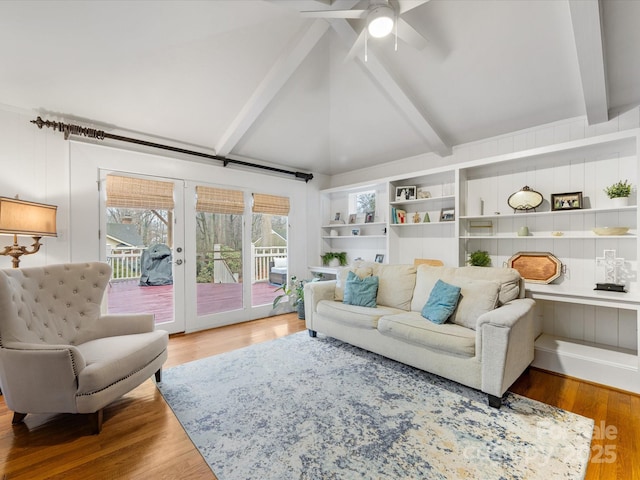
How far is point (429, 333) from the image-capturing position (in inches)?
94.6

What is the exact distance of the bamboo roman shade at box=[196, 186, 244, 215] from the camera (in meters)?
3.97

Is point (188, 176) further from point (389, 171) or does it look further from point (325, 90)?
point (389, 171)

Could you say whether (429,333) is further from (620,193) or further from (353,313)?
(620,193)

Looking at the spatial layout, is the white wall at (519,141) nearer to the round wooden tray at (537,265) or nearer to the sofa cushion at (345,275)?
the round wooden tray at (537,265)

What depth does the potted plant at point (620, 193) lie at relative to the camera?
258cm

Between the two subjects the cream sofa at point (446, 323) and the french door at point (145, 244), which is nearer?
the cream sofa at point (446, 323)

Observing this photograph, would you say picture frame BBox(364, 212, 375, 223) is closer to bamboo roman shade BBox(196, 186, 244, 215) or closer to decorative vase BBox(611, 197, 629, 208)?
bamboo roman shade BBox(196, 186, 244, 215)

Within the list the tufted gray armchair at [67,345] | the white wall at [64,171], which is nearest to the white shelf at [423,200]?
the white wall at [64,171]

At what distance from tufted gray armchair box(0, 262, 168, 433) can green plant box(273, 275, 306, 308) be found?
226cm

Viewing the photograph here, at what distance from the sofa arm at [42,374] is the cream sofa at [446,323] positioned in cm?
223

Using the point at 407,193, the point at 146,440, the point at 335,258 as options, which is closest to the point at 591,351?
the point at 407,193

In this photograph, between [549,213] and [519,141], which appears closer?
[549,213]

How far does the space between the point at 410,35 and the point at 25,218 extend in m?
3.32

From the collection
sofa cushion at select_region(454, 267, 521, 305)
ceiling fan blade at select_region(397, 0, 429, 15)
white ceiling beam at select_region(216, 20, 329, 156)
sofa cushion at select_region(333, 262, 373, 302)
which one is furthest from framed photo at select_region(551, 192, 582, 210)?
white ceiling beam at select_region(216, 20, 329, 156)
